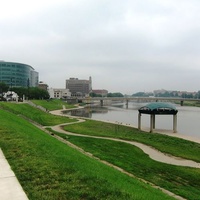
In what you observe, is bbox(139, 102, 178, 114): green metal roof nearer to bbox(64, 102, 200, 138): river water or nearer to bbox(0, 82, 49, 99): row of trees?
bbox(64, 102, 200, 138): river water

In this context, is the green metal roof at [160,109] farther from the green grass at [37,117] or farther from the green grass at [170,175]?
the green grass at [170,175]

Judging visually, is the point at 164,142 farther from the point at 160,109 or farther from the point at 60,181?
the point at 60,181

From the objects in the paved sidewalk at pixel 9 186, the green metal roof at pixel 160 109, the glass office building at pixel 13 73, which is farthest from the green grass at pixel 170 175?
the glass office building at pixel 13 73

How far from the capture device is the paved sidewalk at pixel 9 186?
7.22 meters

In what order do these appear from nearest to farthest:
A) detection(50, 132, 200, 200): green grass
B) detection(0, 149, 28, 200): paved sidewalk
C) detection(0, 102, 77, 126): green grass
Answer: detection(0, 149, 28, 200): paved sidewalk → detection(50, 132, 200, 200): green grass → detection(0, 102, 77, 126): green grass

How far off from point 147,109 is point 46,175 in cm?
4275

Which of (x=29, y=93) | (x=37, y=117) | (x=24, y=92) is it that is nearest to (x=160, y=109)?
(x=37, y=117)

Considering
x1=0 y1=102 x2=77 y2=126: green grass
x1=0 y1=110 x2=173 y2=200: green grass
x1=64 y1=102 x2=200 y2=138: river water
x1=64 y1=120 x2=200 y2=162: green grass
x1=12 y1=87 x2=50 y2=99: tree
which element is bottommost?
x1=64 y1=102 x2=200 y2=138: river water

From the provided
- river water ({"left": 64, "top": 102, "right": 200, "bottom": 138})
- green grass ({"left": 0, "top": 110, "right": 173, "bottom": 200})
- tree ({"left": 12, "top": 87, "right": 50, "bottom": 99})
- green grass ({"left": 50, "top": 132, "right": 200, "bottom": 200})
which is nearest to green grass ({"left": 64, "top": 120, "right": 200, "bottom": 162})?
green grass ({"left": 50, "top": 132, "right": 200, "bottom": 200})

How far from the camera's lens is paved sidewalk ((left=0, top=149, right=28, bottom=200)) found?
7.22m

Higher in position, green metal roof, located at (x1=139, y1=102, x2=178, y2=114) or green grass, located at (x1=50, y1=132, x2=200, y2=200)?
green metal roof, located at (x1=139, y1=102, x2=178, y2=114)

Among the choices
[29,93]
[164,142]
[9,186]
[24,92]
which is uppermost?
[24,92]

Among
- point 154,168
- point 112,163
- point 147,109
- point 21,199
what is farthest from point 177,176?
point 147,109

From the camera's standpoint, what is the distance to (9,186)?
7.93 meters
